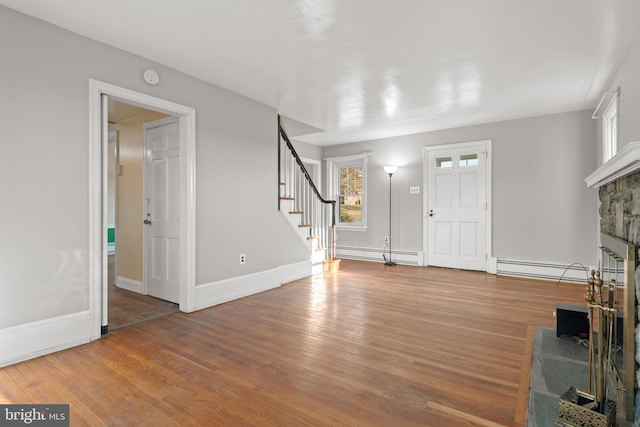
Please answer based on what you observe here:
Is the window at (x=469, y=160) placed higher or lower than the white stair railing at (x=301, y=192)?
higher

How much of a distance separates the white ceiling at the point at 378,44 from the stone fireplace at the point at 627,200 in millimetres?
1326

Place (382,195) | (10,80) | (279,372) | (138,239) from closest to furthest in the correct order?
1. (279,372)
2. (10,80)
3. (138,239)
4. (382,195)

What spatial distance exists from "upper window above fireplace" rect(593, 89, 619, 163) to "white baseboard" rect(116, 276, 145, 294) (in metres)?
6.13

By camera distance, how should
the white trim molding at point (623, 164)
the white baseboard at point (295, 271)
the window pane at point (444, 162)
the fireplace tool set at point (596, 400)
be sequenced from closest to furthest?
the white trim molding at point (623, 164)
the fireplace tool set at point (596, 400)
the white baseboard at point (295, 271)
the window pane at point (444, 162)

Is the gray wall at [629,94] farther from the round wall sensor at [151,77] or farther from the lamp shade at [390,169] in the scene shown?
the round wall sensor at [151,77]

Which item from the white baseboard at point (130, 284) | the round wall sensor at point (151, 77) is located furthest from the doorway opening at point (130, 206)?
Result: the round wall sensor at point (151, 77)

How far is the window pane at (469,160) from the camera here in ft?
19.0

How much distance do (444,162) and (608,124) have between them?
236 cm

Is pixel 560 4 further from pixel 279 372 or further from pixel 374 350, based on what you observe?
pixel 279 372

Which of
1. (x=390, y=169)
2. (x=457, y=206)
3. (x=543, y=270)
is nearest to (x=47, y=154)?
(x=390, y=169)

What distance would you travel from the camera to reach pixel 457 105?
4.61m

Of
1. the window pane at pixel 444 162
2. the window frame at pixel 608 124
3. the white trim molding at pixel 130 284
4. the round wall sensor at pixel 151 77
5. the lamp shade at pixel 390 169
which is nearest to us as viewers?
the round wall sensor at pixel 151 77

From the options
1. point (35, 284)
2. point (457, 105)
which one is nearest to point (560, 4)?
point (457, 105)

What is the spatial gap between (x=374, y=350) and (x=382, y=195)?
179 inches
